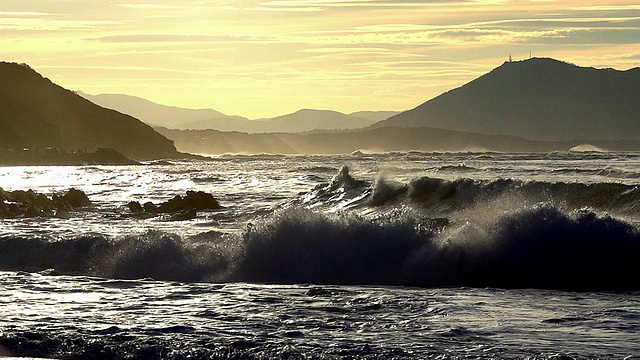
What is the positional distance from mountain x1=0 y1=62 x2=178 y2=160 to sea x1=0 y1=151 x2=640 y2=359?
12941cm

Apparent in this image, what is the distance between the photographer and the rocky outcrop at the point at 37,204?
28.6 m

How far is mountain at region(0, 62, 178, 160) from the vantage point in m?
148

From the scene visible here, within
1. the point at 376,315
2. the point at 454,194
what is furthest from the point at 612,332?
the point at 454,194

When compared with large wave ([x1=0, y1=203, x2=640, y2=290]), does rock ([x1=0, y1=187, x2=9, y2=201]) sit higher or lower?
higher

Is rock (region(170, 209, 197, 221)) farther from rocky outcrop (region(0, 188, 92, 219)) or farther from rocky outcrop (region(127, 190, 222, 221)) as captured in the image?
rocky outcrop (region(0, 188, 92, 219))

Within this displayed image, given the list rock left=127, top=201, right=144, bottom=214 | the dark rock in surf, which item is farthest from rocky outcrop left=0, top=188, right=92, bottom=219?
the dark rock in surf

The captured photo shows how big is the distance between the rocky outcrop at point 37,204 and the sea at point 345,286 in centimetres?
403

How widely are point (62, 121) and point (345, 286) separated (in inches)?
6016

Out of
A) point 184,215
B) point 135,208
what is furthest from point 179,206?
point 184,215

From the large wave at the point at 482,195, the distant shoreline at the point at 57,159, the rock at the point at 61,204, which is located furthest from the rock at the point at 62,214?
the distant shoreline at the point at 57,159

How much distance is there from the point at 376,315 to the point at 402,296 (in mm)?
1630

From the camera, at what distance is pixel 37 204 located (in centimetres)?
3136

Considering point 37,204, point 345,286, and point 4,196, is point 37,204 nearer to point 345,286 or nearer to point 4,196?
point 4,196

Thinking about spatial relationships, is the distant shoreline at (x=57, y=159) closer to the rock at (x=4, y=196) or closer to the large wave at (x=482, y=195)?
the rock at (x=4, y=196)
